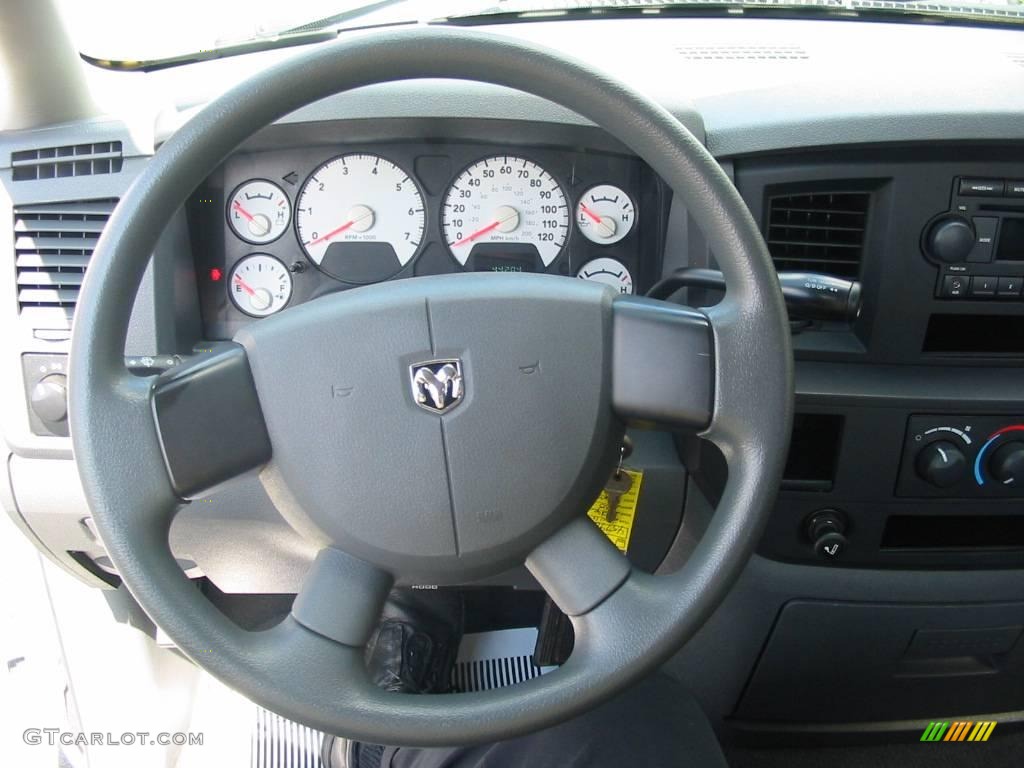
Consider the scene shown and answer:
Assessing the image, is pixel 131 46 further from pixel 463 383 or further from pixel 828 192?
pixel 828 192

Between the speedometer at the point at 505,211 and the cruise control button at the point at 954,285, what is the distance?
0.52 metres

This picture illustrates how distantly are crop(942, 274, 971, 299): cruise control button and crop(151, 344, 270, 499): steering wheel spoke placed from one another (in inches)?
35.2

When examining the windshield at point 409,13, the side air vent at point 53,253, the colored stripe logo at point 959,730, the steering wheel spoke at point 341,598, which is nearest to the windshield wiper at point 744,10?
the windshield at point 409,13

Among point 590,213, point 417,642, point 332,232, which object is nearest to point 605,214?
point 590,213

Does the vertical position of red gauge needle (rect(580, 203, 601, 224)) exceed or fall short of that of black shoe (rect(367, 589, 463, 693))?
it exceeds it

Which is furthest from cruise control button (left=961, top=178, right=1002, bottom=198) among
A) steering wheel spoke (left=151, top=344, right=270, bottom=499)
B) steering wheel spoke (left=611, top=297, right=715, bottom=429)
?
steering wheel spoke (left=151, top=344, right=270, bottom=499)

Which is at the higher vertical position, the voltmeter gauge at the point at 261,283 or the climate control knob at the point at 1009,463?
the voltmeter gauge at the point at 261,283

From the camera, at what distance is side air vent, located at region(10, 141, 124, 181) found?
3.65ft

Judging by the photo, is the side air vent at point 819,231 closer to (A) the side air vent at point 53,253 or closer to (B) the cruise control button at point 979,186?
(B) the cruise control button at point 979,186

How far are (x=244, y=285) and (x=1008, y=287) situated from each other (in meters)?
1.06

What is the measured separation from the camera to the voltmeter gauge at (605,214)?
124 cm

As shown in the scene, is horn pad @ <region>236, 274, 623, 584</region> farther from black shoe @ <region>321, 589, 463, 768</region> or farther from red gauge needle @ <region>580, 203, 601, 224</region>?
black shoe @ <region>321, 589, 463, 768</region>

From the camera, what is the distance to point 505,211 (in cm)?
122

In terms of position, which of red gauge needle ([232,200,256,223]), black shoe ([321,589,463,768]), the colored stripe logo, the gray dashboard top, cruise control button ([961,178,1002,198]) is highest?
the gray dashboard top
